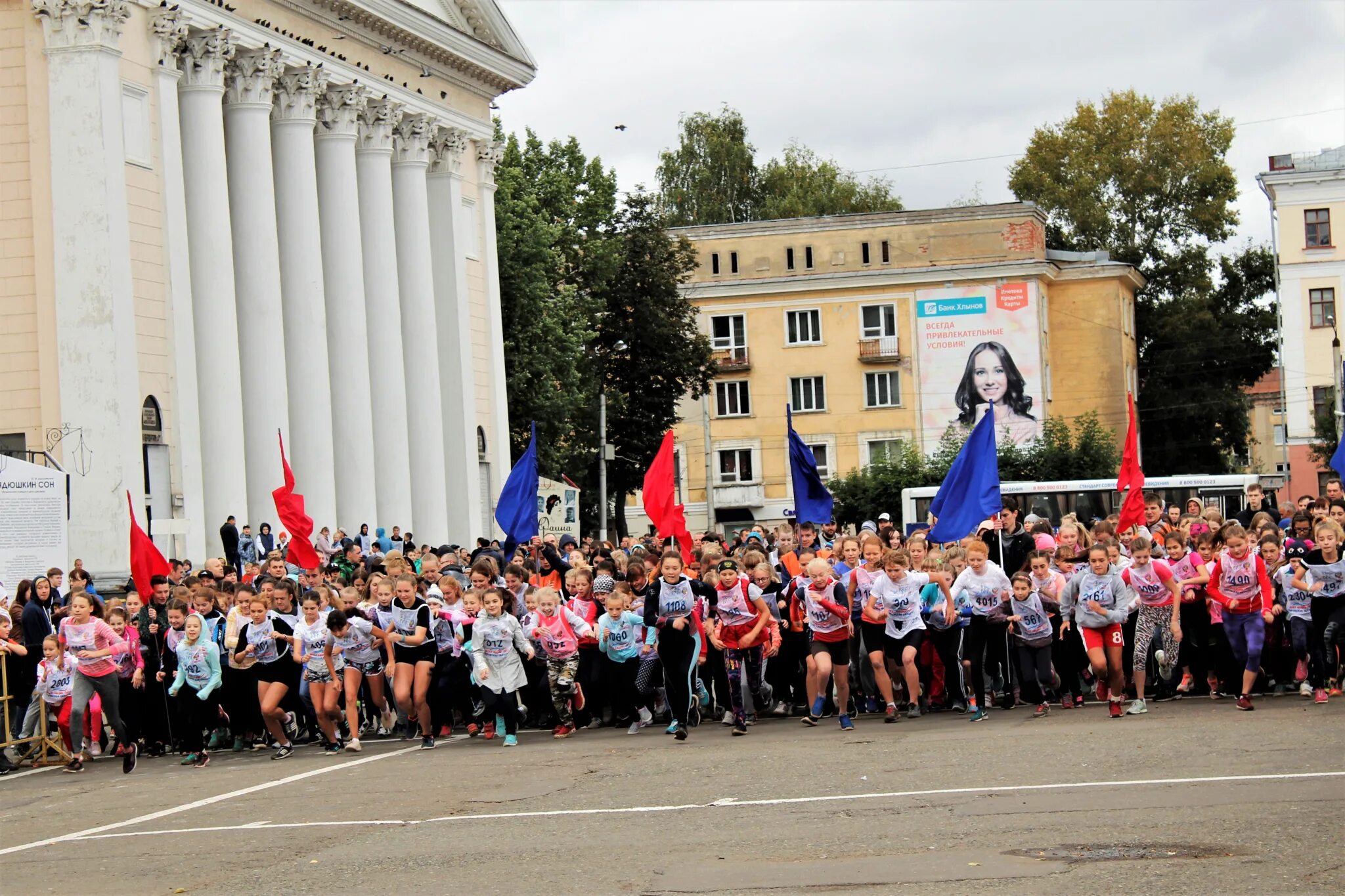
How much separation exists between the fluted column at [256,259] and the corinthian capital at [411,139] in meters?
6.92

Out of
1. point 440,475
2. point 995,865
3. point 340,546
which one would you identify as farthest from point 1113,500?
point 995,865

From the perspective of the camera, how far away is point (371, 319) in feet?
145

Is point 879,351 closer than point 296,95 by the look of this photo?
No

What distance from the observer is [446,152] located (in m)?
48.1

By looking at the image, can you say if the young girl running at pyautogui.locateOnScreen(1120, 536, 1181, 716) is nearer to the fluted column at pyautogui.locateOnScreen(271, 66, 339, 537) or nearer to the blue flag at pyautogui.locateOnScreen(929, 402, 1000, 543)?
the blue flag at pyautogui.locateOnScreen(929, 402, 1000, 543)

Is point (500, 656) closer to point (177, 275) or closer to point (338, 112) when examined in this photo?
point (177, 275)

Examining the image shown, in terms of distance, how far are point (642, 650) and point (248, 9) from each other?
23.5 meters

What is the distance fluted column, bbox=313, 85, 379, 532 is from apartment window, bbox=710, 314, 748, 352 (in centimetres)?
3924

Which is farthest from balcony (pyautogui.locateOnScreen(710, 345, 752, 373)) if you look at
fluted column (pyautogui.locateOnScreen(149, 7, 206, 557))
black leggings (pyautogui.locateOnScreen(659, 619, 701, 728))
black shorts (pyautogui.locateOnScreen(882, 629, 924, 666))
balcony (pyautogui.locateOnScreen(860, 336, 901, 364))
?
black leggings (pyautogui.locateOnScreen(659, 619, 701, 728))

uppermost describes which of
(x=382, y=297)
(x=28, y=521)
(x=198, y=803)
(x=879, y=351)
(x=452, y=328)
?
(x=879, y=351)

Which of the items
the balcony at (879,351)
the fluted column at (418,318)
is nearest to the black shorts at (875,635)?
the fluted column at (418,318)

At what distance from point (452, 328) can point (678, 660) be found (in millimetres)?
30585

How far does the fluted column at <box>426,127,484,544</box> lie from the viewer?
157ft

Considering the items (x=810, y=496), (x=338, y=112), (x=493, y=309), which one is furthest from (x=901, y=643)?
(x=493, y=309)
